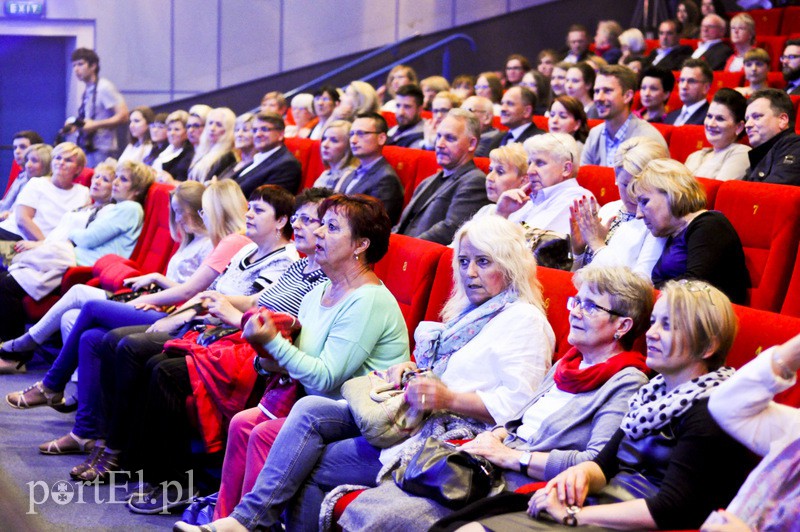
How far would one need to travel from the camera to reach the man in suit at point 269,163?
4836mm

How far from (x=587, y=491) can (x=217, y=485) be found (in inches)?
61.3

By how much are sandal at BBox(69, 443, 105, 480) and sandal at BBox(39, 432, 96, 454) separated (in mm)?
133

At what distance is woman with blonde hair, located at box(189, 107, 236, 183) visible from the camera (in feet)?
17.5

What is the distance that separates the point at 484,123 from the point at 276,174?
42.2 inches

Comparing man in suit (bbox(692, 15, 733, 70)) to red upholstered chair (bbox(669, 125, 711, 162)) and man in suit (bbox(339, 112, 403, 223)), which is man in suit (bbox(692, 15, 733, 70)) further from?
man in suit (bbox(339, 112, 403, 223))

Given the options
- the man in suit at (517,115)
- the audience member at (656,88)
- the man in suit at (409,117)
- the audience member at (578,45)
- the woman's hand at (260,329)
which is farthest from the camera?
the audience member at (578,45)

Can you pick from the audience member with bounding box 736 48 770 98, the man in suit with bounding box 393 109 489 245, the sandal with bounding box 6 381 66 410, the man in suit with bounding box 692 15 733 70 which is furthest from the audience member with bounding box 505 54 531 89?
the sandal with bounding box 6 381 66 410

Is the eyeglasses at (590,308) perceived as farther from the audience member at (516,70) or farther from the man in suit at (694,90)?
the audience member at (516,70)

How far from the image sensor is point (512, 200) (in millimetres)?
3422

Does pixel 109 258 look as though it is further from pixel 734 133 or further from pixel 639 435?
pixel 639 435

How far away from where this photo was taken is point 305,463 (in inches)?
97.4

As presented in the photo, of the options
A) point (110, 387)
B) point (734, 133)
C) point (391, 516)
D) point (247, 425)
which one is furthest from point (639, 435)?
point (734, 133)

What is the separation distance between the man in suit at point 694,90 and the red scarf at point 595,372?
10.3 feet

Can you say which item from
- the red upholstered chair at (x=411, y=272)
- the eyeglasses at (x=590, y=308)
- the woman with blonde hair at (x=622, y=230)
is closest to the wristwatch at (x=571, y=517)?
the eyeglasses at (x=590, y=308)
